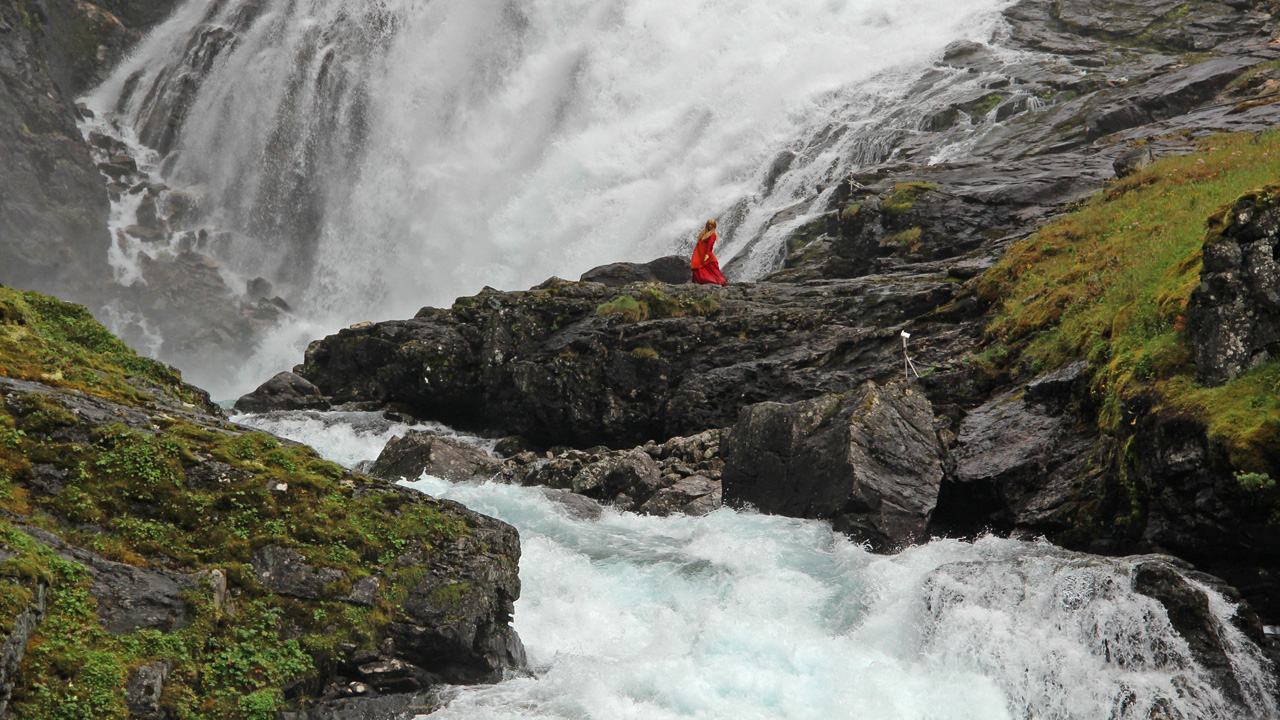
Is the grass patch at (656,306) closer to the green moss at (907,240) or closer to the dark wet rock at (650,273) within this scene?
the dark wet rock at (650,273)

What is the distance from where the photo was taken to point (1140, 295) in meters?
10.3

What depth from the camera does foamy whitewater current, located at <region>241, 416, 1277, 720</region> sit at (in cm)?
662

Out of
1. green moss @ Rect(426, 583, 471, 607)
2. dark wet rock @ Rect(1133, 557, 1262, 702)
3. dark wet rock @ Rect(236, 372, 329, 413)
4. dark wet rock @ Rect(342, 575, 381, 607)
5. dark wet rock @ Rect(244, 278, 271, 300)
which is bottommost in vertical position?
dark wet rock @ Rect(1133, 557, 1262, 702)

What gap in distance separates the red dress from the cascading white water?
3938mm

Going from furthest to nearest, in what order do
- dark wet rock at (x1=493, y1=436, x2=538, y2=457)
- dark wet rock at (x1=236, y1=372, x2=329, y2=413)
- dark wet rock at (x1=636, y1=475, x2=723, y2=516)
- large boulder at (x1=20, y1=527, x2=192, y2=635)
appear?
dark wet rock at (x1=236, y1=372, x2=329, y2=413) → dark wet rock at (x1=493, y1=436, x2=538, y2=457) → dark wet rock at (x1=636, y1=475, x2=723, y2=516) → large boulder at (x1=20, y1=527, x2=192, y2=635)

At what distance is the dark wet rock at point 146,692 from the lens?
490cm

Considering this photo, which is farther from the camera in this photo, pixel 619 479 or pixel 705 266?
pixel 705 266

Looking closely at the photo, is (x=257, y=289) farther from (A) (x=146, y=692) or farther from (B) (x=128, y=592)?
(A) (x=146, y=692)

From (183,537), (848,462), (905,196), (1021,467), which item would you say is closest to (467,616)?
(183,537)

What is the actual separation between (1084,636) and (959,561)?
188 cm

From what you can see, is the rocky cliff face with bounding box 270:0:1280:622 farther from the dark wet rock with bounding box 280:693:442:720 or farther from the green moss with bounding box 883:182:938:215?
the dark wet rock with bounding box 280:693:442:720

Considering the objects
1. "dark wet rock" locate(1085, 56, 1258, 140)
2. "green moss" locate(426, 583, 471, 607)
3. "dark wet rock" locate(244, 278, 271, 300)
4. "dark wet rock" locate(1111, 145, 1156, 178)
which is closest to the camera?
A: "green moss" locate(426, 583, 471, 607)

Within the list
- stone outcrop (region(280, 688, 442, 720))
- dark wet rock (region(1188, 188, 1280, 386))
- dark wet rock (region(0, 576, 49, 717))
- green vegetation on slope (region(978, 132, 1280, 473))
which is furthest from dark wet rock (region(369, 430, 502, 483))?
dark wet rock (region(1188, 188, 1280, 386))

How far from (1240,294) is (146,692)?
9.43 metres
